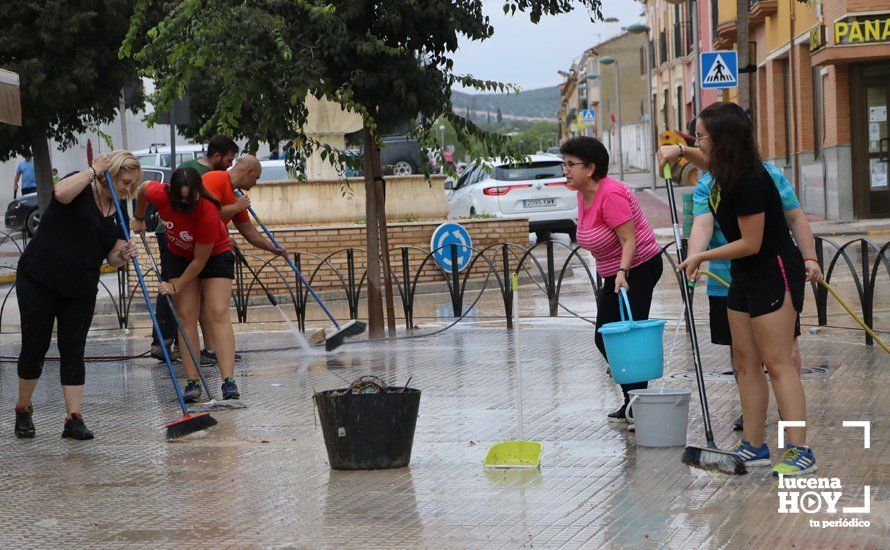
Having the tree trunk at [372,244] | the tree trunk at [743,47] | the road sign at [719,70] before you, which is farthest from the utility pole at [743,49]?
the tree trunk at [372,244]

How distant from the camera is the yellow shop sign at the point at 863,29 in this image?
23812 mm

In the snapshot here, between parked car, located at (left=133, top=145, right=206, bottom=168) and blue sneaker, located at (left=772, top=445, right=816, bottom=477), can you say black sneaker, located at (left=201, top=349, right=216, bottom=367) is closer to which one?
blue sneaker, located at (left=772, top=445, right=816, bottom=477)

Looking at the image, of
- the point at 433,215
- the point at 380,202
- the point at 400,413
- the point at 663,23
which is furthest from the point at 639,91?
the point at 400,413

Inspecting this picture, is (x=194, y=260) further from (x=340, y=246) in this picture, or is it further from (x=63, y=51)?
(x=63, y=51)

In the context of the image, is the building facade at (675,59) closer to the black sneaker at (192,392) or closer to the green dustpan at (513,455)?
the black sneaker at (192,392)

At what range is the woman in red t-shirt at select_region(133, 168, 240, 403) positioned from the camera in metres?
9.10

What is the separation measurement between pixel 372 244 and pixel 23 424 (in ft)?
16.6

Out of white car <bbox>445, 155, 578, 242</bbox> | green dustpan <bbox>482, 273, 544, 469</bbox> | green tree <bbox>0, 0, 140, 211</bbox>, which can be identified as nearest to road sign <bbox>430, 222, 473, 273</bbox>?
white car <bbox>445, 155, 578, 242</bbox>

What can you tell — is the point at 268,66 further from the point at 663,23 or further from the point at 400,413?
the point at 663,23

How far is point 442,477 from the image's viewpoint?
6750 millimetres

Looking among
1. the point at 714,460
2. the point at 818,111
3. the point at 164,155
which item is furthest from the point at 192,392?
the point at 164,155

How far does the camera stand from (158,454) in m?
7.60

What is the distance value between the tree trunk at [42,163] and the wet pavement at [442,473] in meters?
11.5

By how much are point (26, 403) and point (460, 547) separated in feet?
12.6
